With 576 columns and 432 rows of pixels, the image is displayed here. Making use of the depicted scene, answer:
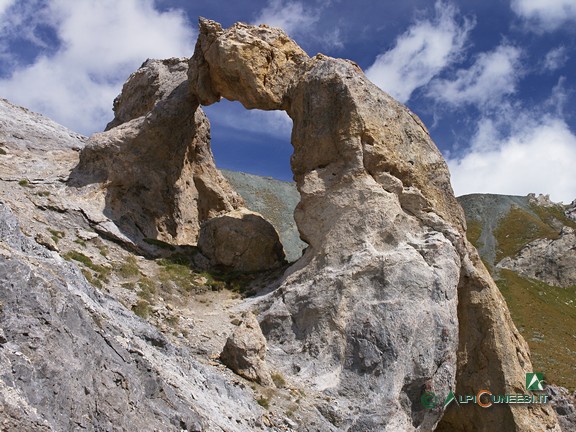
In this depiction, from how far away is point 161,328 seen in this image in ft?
62.0

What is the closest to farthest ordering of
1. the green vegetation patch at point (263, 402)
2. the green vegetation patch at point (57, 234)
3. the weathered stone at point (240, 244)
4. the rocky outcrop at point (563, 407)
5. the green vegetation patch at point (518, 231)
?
1. the green vegetation patch at point (263, 402)
2. the green vegetation patch at point (57, 234)
3. the weathered stone at point (240, 244)
4. the rocky outcrop at point (563, 407)
5. the green vegetation patch at point (518, 231)

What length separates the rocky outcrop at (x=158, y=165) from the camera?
27.9m

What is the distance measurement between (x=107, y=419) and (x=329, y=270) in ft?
43.0

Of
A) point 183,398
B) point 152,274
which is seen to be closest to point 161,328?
point 152,274

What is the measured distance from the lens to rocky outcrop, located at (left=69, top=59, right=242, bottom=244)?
27.9 meters

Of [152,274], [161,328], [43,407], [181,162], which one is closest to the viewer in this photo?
[43,407]

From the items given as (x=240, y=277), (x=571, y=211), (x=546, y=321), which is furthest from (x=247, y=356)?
(x=571, y=211)

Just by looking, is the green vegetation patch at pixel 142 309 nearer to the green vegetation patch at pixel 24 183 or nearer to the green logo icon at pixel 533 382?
the green vegetation patch at pixel 24 183

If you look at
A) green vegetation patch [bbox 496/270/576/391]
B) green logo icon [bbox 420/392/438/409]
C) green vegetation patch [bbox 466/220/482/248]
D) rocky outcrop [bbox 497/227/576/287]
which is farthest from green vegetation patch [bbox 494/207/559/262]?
green logo icon [bbox 420/392/438/409]

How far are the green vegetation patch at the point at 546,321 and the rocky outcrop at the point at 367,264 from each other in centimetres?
1984

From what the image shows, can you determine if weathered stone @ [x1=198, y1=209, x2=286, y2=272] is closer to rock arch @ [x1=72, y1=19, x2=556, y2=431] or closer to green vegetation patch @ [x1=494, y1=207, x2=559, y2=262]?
rock arch @ [x1=72, y1=19, x2=556, y2=431]

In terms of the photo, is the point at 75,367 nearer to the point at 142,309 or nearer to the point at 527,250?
the point at 142,309

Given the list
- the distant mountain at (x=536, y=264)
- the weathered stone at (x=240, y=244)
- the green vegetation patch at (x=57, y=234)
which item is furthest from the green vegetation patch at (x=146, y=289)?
the distant mountain at (x=536, y=264)

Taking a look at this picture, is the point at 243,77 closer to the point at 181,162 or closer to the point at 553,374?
the point at 181,162
